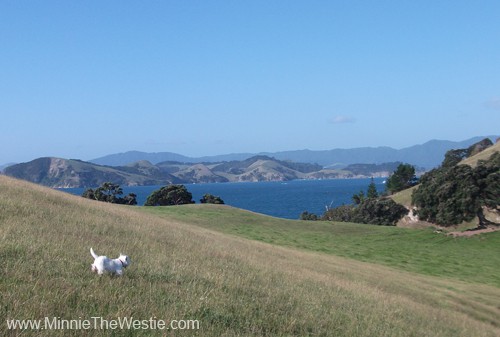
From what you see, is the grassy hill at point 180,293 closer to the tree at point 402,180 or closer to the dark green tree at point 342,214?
the dark green tree at point 342,214

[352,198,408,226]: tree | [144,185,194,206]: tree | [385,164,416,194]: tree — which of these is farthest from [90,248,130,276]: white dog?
[385,164,416,194]: tree

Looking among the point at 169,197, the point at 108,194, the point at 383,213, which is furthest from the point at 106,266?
the point at 383,213

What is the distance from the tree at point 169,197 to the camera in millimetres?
105562

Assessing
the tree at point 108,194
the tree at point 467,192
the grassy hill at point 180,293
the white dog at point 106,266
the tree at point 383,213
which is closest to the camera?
the grassy hill at point 180,293

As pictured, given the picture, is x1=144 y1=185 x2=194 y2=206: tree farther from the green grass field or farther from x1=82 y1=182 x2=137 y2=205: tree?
the green grass field

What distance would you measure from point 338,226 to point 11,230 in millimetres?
50299

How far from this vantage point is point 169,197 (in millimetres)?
106125

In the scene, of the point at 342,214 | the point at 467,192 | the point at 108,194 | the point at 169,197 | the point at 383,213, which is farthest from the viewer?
the point at 342,214

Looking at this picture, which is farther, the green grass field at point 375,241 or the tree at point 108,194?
the tree at point 108,194

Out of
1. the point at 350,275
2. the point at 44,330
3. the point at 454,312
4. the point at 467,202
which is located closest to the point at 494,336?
the point at 454,312

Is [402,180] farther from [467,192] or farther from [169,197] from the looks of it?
[467,192]

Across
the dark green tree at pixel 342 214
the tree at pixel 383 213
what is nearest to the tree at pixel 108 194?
the dark green tree at pixel 342 214

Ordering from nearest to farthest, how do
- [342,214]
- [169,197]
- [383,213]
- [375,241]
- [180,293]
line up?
[180,293]
[375,241]
[169,197]
[383,213]
[342,214]

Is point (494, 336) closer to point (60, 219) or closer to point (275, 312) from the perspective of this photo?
point (275, 312)
